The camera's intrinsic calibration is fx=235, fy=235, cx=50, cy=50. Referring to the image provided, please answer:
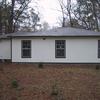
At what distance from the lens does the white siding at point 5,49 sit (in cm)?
2197

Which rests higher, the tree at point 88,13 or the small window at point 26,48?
the tree at point 88,13

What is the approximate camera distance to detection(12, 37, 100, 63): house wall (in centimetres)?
1930

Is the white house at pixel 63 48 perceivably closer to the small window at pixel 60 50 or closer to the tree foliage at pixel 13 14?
the small window at pixel 60 50

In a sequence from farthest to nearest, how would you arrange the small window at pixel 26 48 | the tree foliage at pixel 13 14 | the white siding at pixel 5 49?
the tree foliage at pixel 13 14 → the white siding at pixel 5 49 → the small window at pixel 26 48

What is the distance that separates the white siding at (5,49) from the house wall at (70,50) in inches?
136

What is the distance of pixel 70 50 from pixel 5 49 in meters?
6.48

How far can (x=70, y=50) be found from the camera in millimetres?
19297

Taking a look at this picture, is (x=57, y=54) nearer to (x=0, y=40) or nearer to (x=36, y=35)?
(x=36, y=35)

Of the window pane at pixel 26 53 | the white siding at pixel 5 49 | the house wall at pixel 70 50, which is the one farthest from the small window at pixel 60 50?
the white siding at pixel 5 49

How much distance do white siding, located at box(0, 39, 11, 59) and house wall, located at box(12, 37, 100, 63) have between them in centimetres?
345

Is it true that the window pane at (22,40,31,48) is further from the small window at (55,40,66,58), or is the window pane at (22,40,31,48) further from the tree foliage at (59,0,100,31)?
the tree foliage at (59,0,100,31)

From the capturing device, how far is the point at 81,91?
350 inches

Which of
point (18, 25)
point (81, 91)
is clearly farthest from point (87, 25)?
point (81, 91)

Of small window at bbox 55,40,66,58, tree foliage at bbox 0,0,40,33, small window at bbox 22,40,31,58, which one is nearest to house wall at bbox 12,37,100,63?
small window at bbox 55,40,66,58
